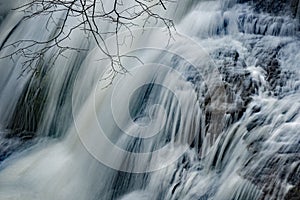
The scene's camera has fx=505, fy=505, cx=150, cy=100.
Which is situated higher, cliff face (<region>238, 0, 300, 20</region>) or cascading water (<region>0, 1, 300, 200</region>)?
cliff face (<region>238, 0, 300, 20</region>)

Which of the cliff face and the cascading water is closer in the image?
the cascading water

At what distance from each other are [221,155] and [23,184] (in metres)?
1.91

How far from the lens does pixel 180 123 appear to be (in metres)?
3.98

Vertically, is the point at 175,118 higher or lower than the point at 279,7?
lower

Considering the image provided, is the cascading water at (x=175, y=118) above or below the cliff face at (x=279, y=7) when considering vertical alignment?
below

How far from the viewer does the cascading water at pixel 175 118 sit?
11.4 ft

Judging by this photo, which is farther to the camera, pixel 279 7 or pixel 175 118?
pixel 279 7

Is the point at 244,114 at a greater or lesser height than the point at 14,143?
greater

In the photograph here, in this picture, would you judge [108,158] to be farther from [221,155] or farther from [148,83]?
[221,155]

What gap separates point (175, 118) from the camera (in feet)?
13.2

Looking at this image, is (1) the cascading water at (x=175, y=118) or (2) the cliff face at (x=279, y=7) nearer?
(1) the cascading water at (x=175, y=118)

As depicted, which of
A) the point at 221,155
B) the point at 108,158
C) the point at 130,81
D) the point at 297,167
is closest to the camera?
the point at 297,167

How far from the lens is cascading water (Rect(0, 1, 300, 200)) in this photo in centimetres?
346

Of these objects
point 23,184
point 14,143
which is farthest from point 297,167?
point 14,143
